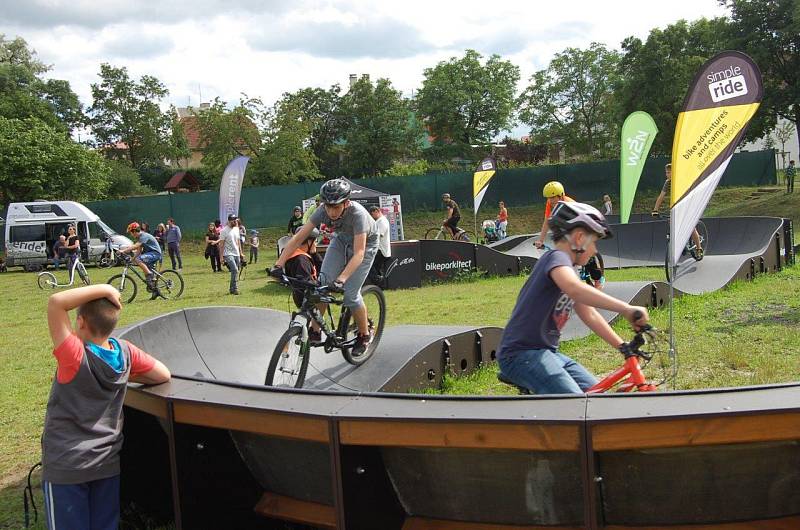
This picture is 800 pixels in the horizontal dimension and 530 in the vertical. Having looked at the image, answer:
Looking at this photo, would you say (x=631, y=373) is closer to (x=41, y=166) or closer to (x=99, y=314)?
(x=99, y=314)

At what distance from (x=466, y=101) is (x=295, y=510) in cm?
5661

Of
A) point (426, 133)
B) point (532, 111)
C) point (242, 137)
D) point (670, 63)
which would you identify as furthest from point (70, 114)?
point (670, 63)

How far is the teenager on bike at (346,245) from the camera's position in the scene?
5934 mm

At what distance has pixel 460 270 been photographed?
640 inches

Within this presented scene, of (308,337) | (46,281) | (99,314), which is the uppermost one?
(99,314)

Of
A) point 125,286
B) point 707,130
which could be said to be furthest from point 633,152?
point 125,286

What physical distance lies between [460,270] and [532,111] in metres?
50.0

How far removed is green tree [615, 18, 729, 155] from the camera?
3903 cm

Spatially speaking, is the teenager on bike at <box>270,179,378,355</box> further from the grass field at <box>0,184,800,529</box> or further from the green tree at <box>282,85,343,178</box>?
the green tree at <box>282,85,343,178</box>

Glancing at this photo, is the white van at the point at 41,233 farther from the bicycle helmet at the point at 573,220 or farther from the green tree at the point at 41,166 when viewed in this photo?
the bicycle helmet at the point at 573,220

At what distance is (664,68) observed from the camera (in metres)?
39.5

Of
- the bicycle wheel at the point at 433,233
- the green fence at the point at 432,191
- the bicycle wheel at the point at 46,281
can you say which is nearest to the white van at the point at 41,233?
the green fence at the point at 432,191

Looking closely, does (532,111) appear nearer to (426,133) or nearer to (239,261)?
(426,133)

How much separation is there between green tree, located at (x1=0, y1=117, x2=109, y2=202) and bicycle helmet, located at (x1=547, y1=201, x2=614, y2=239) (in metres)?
37.8
